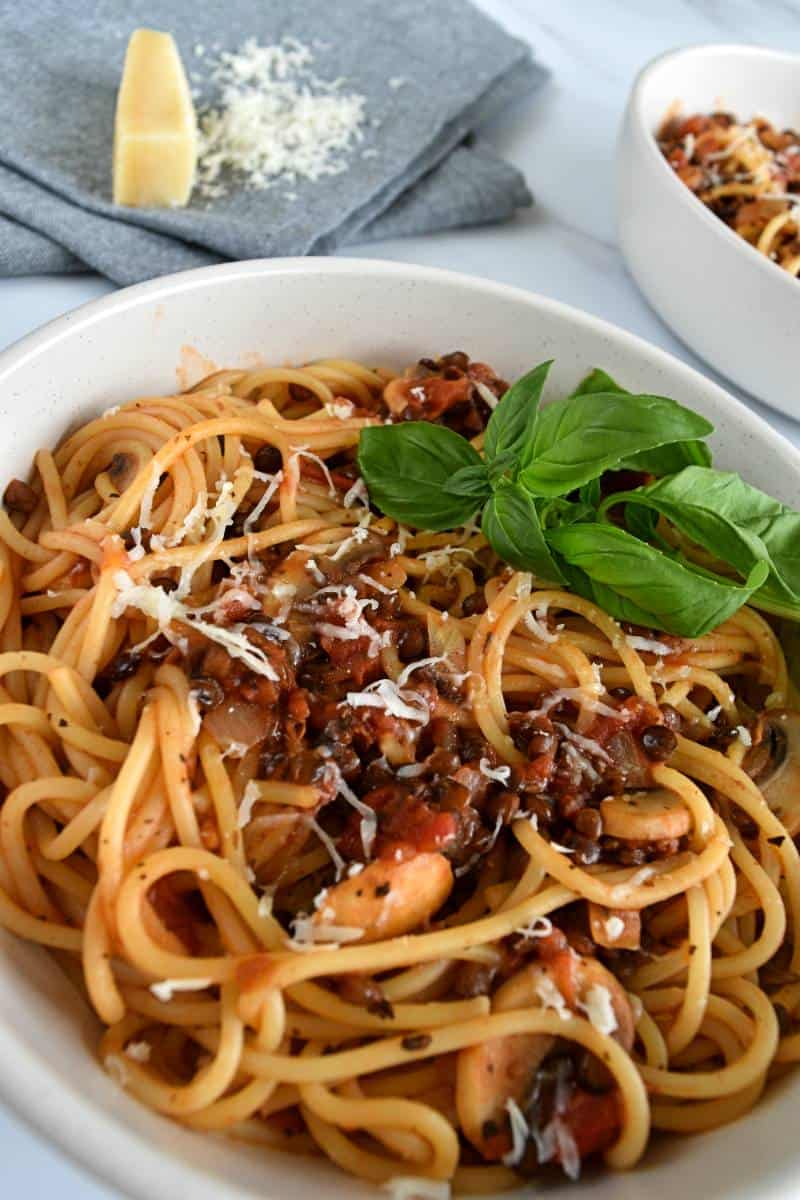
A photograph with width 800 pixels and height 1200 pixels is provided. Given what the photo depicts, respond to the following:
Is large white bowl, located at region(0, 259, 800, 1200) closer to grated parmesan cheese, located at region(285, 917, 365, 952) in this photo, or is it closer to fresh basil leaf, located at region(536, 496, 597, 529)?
grated parmesan cheese, located at region(285, 917, 365, 952)

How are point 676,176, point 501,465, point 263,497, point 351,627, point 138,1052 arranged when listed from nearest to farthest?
point 138,1052, point 351,627, point 501,465, point 263,497, point 676,176

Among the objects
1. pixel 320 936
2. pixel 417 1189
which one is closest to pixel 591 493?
pixel 320 936

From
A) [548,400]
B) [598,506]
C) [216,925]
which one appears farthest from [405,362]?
[216,925]

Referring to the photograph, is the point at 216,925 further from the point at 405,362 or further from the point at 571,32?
the point at 571,32

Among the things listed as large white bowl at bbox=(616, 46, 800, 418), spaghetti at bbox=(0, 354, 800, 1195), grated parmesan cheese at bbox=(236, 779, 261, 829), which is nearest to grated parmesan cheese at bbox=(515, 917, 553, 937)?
spaghetti at bbox=(0, 354, 800, 1195)

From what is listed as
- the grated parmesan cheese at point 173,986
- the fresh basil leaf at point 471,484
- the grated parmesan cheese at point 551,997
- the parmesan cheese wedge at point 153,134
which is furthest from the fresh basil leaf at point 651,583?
the parmesan cheese wedge at point 153,134

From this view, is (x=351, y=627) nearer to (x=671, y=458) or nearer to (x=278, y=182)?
(x=671, y=458)

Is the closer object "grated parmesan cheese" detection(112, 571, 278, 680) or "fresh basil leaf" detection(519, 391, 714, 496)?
"grated parmesan cheese" detection(112, 571, 278, 680)
